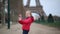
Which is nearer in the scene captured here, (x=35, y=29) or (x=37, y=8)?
(x=35, y=29)

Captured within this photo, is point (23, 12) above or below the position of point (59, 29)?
above

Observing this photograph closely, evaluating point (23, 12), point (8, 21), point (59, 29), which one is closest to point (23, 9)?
point (23, 12)

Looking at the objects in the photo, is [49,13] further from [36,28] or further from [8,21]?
[8,21]

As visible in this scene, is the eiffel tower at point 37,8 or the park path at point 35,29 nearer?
the park path at point 35,29

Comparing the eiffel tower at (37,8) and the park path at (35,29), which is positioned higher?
A: the eiffel tower at (37,8)

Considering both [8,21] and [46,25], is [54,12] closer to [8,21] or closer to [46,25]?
[46,25]

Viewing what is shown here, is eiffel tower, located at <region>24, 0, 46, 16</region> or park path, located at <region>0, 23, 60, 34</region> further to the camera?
eiffel tower, located at <region>24, 0, 46, 16</region>

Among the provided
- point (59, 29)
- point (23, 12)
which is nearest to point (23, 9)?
point (23, 12)

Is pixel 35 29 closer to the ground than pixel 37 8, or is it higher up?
closer to the ground

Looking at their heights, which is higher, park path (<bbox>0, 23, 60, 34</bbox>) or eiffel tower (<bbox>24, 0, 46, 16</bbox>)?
eiffel tower (<bbox>24, 0, 46, 16</bbox>)
